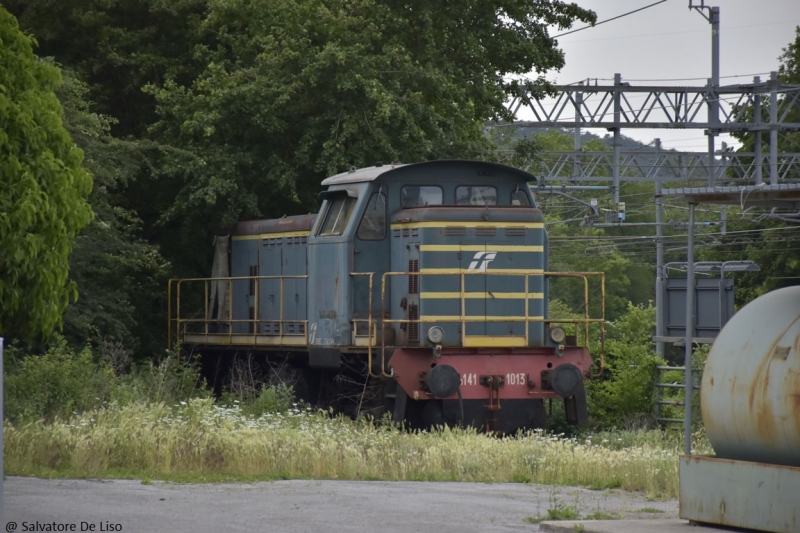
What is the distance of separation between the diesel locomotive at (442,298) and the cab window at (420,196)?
0.05 feet

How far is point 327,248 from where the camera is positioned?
18234 millimetres

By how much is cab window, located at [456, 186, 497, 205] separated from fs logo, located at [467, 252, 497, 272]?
127 centimetres

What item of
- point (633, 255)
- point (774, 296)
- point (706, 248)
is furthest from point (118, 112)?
point (633, 255)

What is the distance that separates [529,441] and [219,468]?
3964mm

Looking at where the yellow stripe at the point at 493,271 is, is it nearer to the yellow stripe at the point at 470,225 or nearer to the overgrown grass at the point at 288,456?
the yellow stripe at the point at 470,225

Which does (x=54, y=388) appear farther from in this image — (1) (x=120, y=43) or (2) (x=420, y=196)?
(1) (x=120, y=43)

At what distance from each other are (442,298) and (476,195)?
6.44 ft

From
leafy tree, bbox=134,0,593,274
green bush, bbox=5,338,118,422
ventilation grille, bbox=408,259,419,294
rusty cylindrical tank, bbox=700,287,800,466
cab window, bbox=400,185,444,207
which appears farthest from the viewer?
leafy tree, bbox=134,0,593,274

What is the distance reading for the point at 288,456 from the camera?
503 inches

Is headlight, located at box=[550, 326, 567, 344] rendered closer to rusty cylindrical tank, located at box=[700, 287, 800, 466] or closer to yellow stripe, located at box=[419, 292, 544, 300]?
yellow stripe, located at box=[419, 292, 544, 300]

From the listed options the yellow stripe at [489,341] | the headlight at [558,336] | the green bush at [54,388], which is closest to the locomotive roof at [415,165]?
the headlight at [558,336]

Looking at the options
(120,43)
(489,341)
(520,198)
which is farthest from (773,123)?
(489,341)

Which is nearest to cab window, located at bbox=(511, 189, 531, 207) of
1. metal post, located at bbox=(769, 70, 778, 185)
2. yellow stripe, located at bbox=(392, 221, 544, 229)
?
yellow stripe, located at bbox=(392, 221, 544, 229)

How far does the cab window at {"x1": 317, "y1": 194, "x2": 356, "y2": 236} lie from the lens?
1802 centimetres
